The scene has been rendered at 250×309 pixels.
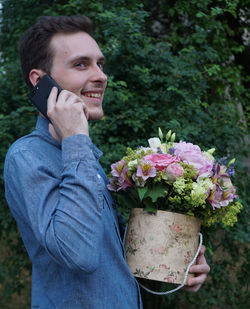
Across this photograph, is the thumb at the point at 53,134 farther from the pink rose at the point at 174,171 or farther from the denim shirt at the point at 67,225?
the pink rose at the point at 174,171

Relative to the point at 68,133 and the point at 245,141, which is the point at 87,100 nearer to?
the point at 68,133

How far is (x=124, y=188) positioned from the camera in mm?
1773

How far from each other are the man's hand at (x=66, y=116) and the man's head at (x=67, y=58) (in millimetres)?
223

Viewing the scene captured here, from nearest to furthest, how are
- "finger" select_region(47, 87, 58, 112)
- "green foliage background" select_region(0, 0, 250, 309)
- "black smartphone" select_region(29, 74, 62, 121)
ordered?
"finger" select_region(47, 87, 58, 112) < "black smartphone" select_region(29, 74, 62, 121) < "green foliage background" select_region(0, 0, 250, 309)

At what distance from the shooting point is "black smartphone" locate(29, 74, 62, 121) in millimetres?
1700

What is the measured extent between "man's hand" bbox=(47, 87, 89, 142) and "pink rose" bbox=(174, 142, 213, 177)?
0.48 m

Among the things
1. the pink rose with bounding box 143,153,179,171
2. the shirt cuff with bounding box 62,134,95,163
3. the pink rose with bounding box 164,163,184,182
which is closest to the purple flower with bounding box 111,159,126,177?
the pink rose with bounding box 143,153,179,171

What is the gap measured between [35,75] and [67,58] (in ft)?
0.64

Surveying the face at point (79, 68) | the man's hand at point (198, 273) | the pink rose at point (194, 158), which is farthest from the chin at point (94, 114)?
the man's hand at point (198, 273)

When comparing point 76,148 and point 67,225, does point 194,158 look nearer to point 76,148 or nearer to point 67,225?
point 76,148

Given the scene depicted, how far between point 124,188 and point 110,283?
410mm

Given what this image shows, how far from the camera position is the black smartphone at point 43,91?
5.58ft

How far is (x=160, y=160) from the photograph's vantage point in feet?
5.68

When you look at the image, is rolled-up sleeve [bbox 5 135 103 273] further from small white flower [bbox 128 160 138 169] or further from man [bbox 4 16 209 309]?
small white flower [bbox 128 160 138 169]
